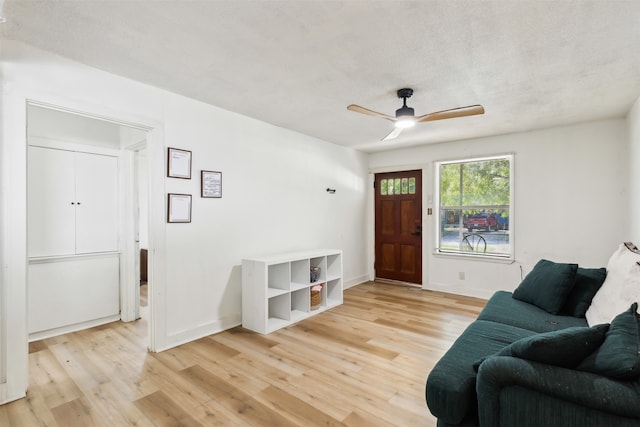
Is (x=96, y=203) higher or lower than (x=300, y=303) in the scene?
Answer: higher

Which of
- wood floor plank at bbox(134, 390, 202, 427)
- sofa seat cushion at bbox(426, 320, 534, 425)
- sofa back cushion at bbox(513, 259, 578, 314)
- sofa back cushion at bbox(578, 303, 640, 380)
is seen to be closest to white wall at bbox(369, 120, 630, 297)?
sofa back cushion at bbox(513, 259, 578, 314)

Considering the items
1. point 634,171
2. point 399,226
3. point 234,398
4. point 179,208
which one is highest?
point 634,171

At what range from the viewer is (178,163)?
3113 millimetres

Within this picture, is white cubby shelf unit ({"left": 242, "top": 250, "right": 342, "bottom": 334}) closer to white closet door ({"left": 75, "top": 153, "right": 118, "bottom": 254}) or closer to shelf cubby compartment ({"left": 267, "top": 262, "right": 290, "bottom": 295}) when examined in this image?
shelf cubby compartment ({"left": 267, "top": 262, "right": 290, "bottom": 295})

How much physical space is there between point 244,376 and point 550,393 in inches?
80.3

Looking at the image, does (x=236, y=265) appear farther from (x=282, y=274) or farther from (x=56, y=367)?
(x=56, y=367)

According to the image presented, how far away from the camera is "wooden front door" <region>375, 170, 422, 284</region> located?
18.0 ft

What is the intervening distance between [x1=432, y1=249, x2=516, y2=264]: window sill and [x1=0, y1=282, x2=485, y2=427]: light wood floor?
1459 millimetres

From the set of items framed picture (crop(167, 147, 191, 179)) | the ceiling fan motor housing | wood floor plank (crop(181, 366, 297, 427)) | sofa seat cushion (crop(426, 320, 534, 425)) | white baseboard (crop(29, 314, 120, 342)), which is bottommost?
wood floor plank (crop(181, 366, 297, 427))

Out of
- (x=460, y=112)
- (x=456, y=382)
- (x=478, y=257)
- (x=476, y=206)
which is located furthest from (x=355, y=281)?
(x=456, y=382)

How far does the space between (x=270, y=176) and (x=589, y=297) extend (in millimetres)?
3390

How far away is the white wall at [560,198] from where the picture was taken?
12.7 feet

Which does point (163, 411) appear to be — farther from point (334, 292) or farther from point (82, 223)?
point (334, 292)

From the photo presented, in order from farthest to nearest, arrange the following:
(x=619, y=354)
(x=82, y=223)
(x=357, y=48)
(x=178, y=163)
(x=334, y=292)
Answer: (x=334, y=292) → (x=82, y=223) → (x=178, y=163) → (x=357, y=48) → (x=619, y=354)
